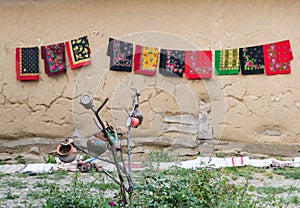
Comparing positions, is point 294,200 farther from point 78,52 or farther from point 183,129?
point 78,52

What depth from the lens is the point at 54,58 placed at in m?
6.22

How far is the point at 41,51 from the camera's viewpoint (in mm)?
6242

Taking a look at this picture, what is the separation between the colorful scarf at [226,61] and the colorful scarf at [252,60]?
0.24ft

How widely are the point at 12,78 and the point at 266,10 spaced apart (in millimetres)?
2912

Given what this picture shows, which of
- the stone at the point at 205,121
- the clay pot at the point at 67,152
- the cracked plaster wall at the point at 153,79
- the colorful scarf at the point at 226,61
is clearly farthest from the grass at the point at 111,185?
the colorful scarf at the point at 226,61

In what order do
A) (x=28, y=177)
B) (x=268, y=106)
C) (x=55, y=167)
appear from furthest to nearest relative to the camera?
(x=268, y=106) → (x=55, y=167) → (x=28, y=177)

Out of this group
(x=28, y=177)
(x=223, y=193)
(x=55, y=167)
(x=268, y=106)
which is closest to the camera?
(x=223, y=193)

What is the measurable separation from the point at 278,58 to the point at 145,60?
143 cm

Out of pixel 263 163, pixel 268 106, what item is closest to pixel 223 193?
pixel 263 163

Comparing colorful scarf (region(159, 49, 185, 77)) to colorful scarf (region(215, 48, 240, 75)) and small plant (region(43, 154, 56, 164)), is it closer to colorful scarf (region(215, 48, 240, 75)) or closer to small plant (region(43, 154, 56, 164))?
colorful scarf (region(215, 48, 240, 75))

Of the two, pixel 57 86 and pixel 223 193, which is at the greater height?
pixel 57 86

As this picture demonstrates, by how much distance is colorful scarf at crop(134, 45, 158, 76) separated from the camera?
6129 millimetres

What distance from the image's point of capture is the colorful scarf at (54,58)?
620 centimetres

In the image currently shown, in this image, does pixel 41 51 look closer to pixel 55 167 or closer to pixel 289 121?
pixel 55 167
